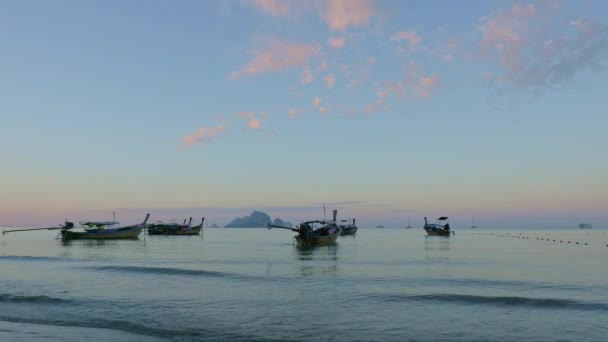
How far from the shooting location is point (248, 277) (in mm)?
35469

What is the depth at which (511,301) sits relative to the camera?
24500 mm

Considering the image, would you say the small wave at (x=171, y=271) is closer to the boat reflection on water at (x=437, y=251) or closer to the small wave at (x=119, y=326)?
the small wave at (x=119, y=326)

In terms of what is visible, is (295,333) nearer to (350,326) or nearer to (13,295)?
(350,326)

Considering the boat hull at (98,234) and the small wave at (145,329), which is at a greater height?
the small wave at (145,329)

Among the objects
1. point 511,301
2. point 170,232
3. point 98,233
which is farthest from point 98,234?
point 511,301

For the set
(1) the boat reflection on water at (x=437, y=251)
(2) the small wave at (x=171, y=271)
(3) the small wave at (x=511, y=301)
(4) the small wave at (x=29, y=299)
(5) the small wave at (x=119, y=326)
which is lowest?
(1) the boat reflection on water at (x=437, y=251)

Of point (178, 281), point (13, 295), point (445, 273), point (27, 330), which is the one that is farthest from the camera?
point (445, 273)

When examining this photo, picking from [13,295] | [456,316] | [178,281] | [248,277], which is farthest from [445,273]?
[13,295]

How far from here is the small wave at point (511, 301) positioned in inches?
916

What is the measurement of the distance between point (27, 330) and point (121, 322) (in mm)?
3246

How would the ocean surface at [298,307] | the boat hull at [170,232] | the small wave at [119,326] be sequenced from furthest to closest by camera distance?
the boat hull at [170,232], the ocean surface at [298,307], the small wave at [119,326]

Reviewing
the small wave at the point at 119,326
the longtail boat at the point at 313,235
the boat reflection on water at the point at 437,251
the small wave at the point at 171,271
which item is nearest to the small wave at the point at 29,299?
the small wave at the point at 119,326

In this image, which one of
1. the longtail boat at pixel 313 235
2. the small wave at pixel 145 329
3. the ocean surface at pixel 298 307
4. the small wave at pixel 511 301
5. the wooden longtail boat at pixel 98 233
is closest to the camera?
the small wave at pixel 145 329

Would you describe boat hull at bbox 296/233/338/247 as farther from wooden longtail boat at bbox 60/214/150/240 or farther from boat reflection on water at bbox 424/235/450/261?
wooden longtail boat at bbox 60/214/150/240
